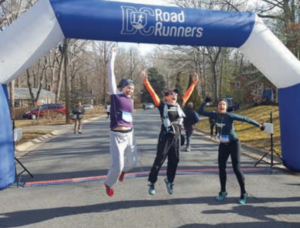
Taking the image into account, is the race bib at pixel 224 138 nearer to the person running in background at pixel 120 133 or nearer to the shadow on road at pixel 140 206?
the shadow on road at pixel 140 206

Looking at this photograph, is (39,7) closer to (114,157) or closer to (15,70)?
(15,70)

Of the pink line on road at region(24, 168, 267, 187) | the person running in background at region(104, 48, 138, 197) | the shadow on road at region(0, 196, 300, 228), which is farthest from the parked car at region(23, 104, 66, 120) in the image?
the person running in background at region(104, 48, 138, 197)

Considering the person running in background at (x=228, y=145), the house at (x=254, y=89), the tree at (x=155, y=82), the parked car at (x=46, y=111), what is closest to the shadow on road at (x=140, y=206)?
the person running in background at (x=228, y=145)

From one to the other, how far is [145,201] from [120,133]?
1442mm

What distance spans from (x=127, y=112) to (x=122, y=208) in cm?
167

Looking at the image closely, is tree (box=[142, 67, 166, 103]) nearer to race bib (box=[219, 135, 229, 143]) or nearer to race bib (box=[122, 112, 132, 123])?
race bib (box=[219, 135, 229, 143])

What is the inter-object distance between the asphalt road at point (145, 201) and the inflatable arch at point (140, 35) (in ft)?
3.06

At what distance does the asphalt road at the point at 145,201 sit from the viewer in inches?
205

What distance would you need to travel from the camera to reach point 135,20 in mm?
7031

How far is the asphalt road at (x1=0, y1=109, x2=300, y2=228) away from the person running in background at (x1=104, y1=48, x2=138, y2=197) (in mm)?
679

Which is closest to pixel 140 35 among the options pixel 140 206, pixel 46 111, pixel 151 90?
pixel 151 90

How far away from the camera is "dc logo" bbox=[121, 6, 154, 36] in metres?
7.04

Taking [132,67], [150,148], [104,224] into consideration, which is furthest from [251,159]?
[132,67]

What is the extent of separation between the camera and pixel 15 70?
7027 millimetres
